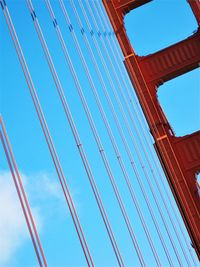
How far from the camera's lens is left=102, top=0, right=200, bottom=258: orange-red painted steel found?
544 inches

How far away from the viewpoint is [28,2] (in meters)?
9.98

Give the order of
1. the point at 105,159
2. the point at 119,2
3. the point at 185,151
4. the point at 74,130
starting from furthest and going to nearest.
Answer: the point at 119,2 → the point at 185,151 → the point at 105,159 → the point at 74,130

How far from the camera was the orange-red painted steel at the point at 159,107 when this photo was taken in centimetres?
1383

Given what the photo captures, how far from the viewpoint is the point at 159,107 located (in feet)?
48.8

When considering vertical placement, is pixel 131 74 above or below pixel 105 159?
above

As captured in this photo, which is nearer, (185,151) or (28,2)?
(28,2)

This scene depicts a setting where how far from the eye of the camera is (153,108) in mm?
14797

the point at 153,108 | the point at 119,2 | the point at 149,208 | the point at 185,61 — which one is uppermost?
the point at 119,2

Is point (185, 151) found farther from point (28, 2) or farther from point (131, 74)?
point (28, 2)

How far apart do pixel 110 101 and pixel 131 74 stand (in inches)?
52.0

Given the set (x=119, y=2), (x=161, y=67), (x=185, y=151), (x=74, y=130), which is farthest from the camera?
(x=119, y=2)

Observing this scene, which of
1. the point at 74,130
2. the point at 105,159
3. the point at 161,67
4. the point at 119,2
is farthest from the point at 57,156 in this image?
the point at 119,2

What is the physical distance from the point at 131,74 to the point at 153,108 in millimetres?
1104

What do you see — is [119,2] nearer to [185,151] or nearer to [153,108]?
[153,108]
